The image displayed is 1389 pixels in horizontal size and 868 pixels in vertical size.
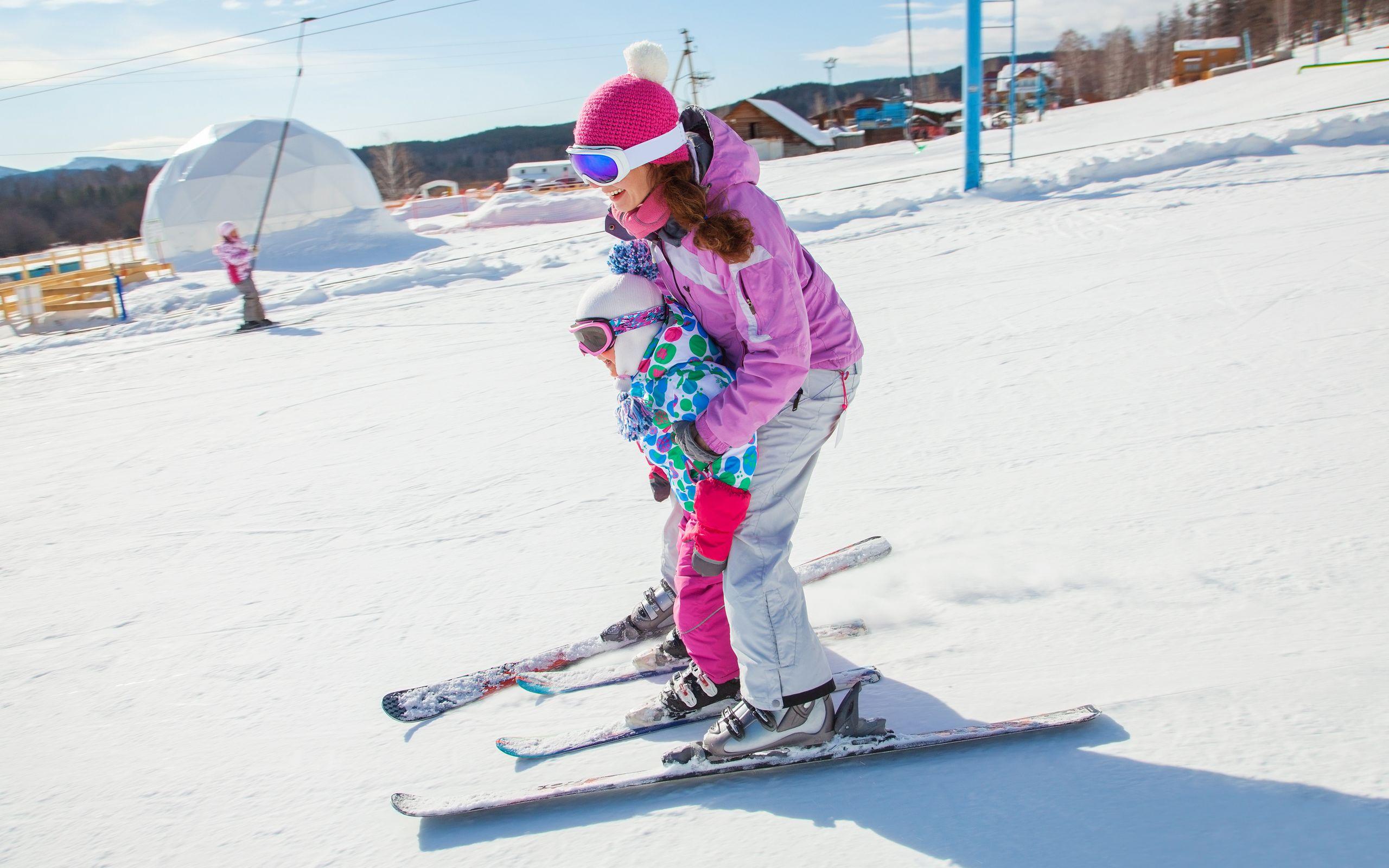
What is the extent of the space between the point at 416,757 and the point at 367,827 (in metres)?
0.25

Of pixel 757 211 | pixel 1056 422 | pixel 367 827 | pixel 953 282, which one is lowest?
pixel 367 827

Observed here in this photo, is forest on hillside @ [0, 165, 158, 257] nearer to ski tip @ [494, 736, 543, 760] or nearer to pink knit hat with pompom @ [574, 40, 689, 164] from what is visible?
ski tip @ [494, 736, 543, 760]

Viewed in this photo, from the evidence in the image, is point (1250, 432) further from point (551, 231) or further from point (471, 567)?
point (551, 231)

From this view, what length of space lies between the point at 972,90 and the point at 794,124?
39840 millimetres

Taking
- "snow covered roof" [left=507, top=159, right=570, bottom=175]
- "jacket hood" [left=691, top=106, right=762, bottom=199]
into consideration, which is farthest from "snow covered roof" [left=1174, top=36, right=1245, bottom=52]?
"jacket hood" [left=691, top=106, right=762, bottom=199]

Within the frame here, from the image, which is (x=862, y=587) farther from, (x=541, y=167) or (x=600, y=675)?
(x=541, y=167)

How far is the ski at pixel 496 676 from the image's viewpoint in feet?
7.52

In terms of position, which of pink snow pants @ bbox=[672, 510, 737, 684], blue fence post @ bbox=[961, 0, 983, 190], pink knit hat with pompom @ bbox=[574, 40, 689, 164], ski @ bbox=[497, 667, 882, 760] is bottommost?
ski @ bbox=[497, 667, 882, 760]

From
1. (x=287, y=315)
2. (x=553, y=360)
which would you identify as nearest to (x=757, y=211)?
(x=553, y=360)

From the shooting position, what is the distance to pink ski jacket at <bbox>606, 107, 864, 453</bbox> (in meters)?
1.69

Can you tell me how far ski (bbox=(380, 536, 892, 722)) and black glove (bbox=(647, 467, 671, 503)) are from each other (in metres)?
0.63

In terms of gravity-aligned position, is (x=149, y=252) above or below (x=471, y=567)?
above

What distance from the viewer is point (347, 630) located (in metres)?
2.80

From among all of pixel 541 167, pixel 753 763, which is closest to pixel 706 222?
pixel 753 763
